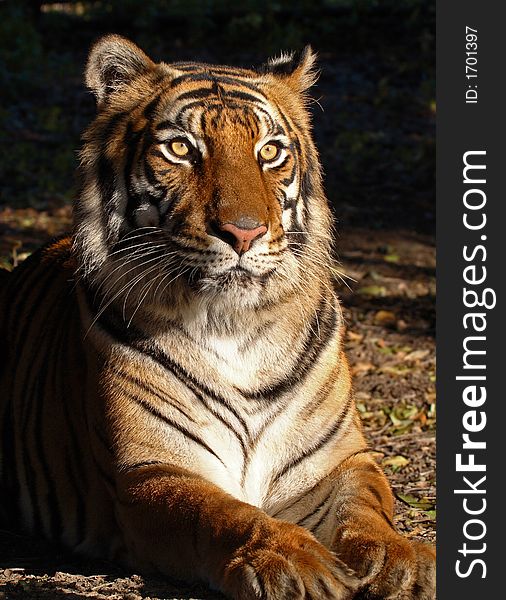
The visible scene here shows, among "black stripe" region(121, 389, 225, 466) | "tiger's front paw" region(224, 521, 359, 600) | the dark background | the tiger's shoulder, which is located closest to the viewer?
"tiger's front paw" region(224, 521, 359, 600)

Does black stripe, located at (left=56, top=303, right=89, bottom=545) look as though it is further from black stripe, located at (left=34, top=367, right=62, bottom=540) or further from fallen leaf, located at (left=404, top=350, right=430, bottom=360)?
fallen leaf, located at (left=404, top=350, right=430, bottom=360)

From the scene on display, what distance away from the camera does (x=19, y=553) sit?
4.14 meters

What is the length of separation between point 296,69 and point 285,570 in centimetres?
198

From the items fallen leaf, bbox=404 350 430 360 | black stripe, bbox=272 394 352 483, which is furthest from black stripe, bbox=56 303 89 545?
fallen leaf, bbox=404 350 430 360

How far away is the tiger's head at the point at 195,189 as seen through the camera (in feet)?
11.5

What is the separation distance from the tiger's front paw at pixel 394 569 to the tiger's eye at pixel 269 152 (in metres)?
1.30

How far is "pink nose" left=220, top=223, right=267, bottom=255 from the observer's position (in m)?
3.39

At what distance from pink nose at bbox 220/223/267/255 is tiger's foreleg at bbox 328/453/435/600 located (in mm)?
884

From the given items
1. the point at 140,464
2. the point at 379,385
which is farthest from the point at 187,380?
the point at 379,385

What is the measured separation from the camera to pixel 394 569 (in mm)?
3117

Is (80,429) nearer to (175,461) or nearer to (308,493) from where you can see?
(175,461)

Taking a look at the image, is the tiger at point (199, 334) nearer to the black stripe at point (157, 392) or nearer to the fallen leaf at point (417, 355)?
the black stripe at point (157, 392)

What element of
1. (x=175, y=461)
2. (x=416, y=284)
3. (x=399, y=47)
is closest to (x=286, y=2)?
(x=399, y=47)

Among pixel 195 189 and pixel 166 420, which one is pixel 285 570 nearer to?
pixel 166 420
